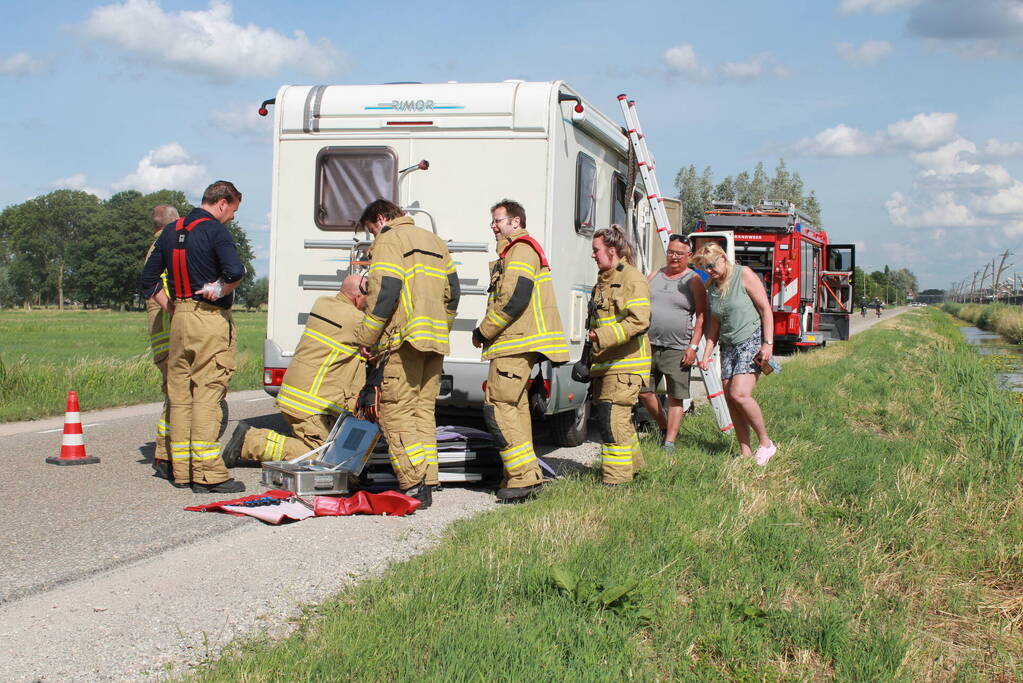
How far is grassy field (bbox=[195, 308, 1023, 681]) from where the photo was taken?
3598 millimetres

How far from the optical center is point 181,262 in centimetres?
657

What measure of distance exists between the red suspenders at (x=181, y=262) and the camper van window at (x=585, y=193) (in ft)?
10.1

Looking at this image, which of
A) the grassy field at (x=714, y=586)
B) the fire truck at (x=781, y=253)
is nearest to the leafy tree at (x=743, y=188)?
the fire truck at (x=781, y=253)

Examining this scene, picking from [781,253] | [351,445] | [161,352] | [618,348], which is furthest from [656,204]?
[781,253]

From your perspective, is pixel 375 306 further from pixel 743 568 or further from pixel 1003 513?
pixel 1003 513

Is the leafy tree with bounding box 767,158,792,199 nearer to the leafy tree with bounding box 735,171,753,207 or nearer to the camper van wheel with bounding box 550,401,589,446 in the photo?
the leafy tree with bounding box 735,171,753,207

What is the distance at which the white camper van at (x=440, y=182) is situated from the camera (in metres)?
7.63

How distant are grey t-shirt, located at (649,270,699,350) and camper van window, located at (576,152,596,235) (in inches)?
32.4

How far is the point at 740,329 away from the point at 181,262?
4024mm

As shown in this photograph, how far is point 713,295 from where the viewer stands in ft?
24.6

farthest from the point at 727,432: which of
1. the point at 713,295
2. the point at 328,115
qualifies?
the point at 328,115

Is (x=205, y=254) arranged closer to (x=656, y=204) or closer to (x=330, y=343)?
(x=330, y=343)

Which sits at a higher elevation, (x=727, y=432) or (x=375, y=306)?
(x=375, y=306)

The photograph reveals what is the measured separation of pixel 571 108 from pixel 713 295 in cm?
188
